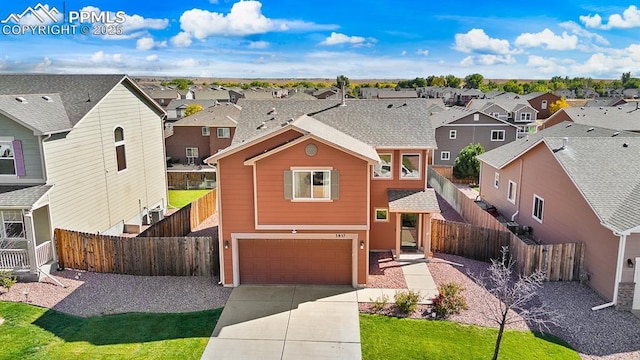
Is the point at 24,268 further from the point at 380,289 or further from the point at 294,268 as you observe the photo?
the point at 380,289

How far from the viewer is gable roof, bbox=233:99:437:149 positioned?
19.4 metres

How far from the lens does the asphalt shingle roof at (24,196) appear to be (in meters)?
16.0

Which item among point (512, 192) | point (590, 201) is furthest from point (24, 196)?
point (512, 192)

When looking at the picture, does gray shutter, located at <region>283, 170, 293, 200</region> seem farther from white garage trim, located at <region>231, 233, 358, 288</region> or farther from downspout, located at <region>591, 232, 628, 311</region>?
downspout, located at <region>591, 232, 628, 311</region>

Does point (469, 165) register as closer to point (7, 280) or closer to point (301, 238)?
point (301, 238)

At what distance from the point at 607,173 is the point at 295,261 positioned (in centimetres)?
1291

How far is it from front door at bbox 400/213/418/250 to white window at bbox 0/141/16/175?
54.2ft

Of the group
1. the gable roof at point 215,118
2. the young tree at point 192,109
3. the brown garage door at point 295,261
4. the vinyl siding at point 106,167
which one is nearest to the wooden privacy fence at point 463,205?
the brown garage door at point 295,261

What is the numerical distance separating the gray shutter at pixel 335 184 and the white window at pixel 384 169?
420 centimetres

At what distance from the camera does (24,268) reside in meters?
16.3

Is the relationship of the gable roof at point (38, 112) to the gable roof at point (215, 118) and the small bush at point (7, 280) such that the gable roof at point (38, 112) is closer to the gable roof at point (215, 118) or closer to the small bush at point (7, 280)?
the small bush at point (7, 280)

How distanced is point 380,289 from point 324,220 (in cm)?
332

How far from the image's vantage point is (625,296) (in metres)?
14.1

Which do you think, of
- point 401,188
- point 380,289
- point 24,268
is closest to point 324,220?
point 380,289
